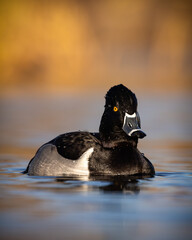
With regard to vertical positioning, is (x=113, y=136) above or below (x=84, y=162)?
above

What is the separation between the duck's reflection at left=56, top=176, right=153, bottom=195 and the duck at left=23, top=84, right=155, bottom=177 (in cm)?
20

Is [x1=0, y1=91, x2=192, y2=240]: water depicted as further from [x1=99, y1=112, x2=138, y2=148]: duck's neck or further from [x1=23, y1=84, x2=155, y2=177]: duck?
[x1=99, y1=112, x2=138, y2=148]: duck's neck

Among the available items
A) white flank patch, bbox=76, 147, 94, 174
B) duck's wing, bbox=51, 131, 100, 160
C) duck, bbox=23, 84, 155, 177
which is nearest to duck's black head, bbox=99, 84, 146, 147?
duck, bbox=23, 84, 155, 177

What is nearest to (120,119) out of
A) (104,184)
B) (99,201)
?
(104,184)

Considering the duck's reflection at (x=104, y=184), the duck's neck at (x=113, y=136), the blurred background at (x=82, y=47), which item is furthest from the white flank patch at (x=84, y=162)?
the blurred background at (x=82, y=47)

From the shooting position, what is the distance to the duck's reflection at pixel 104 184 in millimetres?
8852

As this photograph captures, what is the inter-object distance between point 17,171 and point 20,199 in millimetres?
2558

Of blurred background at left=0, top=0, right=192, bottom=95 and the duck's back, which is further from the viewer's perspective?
blurred background at left=0, top=0, right=192, bottom=95

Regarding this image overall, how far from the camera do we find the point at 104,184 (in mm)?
9195

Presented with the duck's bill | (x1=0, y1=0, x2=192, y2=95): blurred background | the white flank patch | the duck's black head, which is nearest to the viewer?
the white flank patch

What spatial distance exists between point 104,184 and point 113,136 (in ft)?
4.03

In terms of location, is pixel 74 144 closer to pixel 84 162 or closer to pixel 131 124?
pixel 84 162

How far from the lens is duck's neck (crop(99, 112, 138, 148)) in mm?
10258

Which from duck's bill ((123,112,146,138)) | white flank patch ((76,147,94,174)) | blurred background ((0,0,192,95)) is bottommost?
white flank patch ((76,147,94,174))
